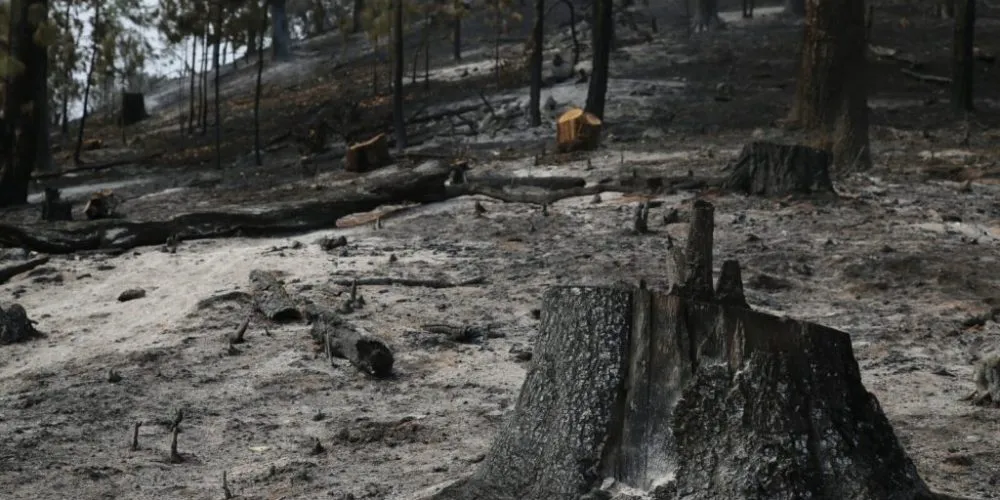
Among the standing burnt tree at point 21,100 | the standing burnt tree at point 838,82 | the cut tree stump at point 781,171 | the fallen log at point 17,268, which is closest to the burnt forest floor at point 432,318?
the fallen log at point 17,268

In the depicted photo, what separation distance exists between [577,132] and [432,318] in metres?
10.4

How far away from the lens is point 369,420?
6891 mm

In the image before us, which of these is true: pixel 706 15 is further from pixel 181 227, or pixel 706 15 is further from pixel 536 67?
pixel 181 227

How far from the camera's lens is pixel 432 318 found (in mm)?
9148

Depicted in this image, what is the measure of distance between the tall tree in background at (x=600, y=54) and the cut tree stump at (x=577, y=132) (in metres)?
3.49

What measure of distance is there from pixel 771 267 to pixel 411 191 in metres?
5.01

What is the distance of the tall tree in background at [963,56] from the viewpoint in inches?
861

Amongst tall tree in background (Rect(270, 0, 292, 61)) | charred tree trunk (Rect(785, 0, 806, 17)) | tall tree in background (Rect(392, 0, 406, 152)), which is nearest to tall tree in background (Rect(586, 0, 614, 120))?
tall tree in background (Rect(392, 0, 406, 152))

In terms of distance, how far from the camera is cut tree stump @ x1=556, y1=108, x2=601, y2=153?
19219mm

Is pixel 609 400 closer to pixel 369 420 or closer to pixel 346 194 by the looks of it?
pixel 369 420

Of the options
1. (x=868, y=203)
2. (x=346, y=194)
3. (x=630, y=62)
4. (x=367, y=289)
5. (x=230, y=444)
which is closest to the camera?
(x=230, y=444)

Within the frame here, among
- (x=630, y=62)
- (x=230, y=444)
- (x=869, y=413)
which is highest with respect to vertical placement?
(x=630, y=62)

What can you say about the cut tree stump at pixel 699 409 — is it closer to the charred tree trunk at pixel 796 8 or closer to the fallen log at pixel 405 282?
the fallen log at pixel 405 282

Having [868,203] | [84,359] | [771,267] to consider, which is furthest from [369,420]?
[868,203]
